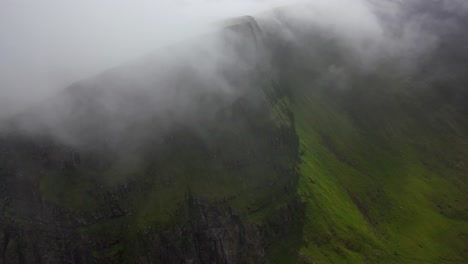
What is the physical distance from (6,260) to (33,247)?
11.5 m

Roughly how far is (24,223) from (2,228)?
8555 mm

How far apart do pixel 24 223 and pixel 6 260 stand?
16.3m

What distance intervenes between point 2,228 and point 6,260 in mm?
13355

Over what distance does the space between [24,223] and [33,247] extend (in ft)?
35.6

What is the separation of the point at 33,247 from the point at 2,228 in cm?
1489

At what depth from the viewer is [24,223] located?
199875 millimetres

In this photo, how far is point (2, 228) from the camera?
197000 millimetres

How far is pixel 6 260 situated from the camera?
644 ft

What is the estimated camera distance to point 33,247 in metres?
199

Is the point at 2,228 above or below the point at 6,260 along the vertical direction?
above
